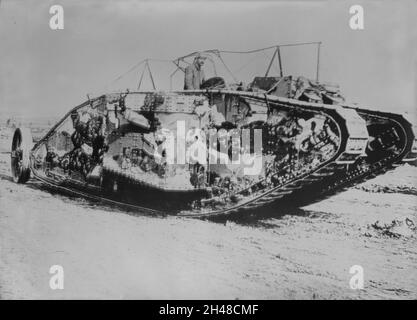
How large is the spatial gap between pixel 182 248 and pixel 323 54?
225 centimetres

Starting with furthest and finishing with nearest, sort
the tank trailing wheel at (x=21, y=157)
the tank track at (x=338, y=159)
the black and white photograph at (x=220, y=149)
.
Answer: the tank trailing wheel at (x=21, y=157) < the black and white photograph at (x=220, y=149) < the tank track at (x=338, y=159)

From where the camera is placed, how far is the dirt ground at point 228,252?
460 centimetres

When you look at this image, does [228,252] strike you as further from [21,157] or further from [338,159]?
[21,157]

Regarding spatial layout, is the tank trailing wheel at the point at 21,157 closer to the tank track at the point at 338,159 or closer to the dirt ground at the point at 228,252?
the dirt ground at the point at 228,252

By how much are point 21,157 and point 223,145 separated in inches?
91.0

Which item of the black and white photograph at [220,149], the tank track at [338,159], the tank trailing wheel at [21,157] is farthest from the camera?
the tank trailing wheel at [21,157]

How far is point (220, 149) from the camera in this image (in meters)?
4.85

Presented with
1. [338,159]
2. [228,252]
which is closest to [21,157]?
[228,252]

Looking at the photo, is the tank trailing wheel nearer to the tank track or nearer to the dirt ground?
the dirt ground

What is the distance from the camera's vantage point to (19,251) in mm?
5004

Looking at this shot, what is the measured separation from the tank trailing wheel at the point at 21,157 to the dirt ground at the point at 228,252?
52 cm

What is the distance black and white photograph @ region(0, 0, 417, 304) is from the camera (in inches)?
182

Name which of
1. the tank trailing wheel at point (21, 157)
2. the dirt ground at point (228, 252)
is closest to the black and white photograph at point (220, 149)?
the dirt ground at point (228, 252)

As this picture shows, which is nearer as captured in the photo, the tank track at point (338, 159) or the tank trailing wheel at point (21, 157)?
the tank track at point (338, 159)
